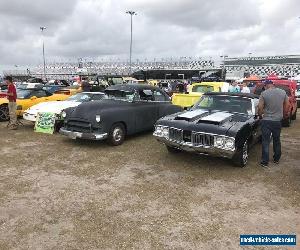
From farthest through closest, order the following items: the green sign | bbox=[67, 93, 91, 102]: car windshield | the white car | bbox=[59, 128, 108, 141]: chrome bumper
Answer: bbox=[67, 93, 91, 102]: car windshield, the white car, the green sign, bbox=[59, 128, 108, 141]: chrome bumper

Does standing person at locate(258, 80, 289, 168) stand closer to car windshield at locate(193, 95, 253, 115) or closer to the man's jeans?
the man's jeans

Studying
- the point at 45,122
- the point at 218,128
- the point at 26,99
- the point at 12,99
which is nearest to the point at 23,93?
the point at 26,99

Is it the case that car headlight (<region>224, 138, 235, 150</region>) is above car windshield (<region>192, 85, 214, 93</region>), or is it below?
below

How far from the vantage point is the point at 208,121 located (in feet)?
22.1

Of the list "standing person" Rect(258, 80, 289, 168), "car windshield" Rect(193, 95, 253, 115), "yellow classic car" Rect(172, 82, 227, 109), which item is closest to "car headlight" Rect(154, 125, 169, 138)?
"car windshield" Rect(193, 95, 253, 115)

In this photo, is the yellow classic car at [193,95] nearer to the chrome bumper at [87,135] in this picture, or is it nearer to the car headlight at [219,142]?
the chrome bumper at [87,135]

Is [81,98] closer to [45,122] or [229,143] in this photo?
[45,122]

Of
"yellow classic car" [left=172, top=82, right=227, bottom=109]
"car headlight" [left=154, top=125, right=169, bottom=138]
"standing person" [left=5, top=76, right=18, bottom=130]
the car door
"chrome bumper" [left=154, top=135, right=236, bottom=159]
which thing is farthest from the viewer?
"yellow classic car" [left=172, top=82, right=227, bottom=109]

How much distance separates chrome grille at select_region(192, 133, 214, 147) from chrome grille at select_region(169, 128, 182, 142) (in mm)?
336

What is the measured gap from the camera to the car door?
9.39 m

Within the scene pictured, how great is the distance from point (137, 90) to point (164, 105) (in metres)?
1.21

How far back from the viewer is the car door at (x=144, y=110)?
30.8ft

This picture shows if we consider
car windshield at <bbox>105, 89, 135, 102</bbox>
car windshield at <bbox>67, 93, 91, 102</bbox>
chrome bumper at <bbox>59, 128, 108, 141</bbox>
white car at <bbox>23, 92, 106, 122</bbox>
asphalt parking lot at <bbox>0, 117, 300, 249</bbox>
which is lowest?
asphalt parking lot at <bbox>0, 117, 300, 249</bbox>

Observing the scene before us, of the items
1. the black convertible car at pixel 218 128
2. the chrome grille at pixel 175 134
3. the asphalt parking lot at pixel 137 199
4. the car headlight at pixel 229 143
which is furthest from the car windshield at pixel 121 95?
the car headlight at pixel 229 143
